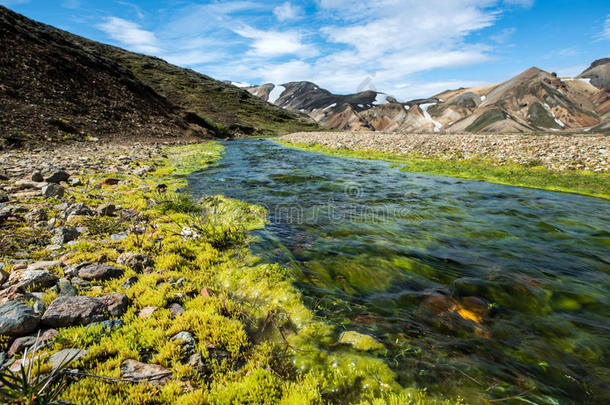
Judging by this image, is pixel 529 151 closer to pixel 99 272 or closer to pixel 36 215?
pixel 99 272

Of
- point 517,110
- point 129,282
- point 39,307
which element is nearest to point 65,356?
point 39,307

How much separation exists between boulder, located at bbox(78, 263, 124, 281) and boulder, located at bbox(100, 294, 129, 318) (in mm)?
785

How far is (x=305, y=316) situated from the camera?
436 cm

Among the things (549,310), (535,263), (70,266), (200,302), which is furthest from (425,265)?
(70,266)

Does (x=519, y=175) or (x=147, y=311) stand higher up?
(x=519, y=175)

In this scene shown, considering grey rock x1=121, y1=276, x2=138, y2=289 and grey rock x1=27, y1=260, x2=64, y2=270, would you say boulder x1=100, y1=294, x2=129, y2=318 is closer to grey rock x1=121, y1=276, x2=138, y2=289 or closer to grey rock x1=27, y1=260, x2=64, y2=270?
grey rock x1=121, y1=276, x2=138, y2=289

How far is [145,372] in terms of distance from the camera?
3.09m

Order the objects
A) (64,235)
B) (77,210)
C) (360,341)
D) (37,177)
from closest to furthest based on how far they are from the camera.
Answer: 1. (360,341)
2. (64,235)
3. (77,210)
4. (37,177)

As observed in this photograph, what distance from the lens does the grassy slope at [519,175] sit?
40.2 ft

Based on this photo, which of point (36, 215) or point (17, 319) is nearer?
point (17, 319)

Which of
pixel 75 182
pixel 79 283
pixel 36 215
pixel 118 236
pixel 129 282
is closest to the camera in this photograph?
pixel 79 283

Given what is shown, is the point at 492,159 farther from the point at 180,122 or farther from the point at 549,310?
the point at 180,122

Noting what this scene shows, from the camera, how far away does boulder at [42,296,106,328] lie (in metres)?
3.55

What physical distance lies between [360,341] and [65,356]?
12.5 feet
